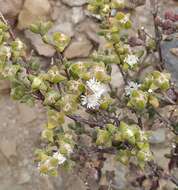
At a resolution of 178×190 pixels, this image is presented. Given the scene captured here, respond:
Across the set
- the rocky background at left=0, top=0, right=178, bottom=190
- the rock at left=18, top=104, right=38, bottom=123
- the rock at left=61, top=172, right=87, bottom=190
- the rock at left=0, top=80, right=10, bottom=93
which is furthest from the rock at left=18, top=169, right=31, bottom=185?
the rock at left=0, top=80, right=10, bottom=93

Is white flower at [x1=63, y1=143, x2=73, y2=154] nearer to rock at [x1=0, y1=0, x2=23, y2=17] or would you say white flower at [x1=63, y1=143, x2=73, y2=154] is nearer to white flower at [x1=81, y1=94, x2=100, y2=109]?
white flower at [x1=81, y1=94, x2=100, y2=109]

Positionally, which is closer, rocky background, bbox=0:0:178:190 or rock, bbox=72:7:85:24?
rocky background, bbox=0:0:178:190

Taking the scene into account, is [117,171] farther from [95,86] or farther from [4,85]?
[95,86]

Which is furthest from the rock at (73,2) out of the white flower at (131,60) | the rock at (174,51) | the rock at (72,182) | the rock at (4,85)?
the white flower at (131,60)

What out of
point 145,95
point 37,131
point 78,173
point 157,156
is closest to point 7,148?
point 37,131

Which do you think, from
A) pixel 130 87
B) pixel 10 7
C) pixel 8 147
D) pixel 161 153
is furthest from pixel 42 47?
pixel 130 87

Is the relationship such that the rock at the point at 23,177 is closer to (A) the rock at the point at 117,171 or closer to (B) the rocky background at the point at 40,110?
(B) the rocky background at the point at 40,110

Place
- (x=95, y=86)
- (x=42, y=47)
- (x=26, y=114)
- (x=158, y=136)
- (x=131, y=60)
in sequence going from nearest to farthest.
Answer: (x=95, y=86) → (x=131, y=60) → (x=158, y=136) → (x=26, y=114) → (x=42, y=47)
